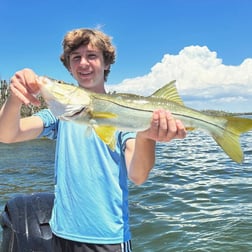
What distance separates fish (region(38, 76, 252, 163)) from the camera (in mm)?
2914

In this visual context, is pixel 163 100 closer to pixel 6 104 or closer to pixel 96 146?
pixel 96 146

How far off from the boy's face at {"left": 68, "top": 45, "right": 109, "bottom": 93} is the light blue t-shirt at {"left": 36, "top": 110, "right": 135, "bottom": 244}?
0.53m

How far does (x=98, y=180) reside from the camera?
3.45m

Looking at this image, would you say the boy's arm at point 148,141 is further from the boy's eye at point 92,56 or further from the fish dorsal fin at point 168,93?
the boy's eye at point 92,56

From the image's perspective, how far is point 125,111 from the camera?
301 centimetres

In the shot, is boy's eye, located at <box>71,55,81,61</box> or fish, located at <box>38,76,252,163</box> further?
boy's eye, located at <box>71,55,81,61</box>

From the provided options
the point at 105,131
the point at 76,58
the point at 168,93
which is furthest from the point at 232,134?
the point at 76,58

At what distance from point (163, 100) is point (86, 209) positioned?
1187 mm

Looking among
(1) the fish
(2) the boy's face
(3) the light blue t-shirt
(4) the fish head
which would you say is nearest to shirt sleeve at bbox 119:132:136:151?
(3) the light blue t-shirt

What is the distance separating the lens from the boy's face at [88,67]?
3.76 m

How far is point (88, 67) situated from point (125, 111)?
3.08 ft

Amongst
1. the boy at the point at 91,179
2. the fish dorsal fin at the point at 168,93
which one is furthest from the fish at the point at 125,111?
the boy at the point at 91,179

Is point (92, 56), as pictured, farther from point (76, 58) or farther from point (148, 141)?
point (148, 141)

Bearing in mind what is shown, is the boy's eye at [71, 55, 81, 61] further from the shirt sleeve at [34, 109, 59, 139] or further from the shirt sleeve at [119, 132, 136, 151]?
the shirt sleeve at [119, 132, 136, 151]
